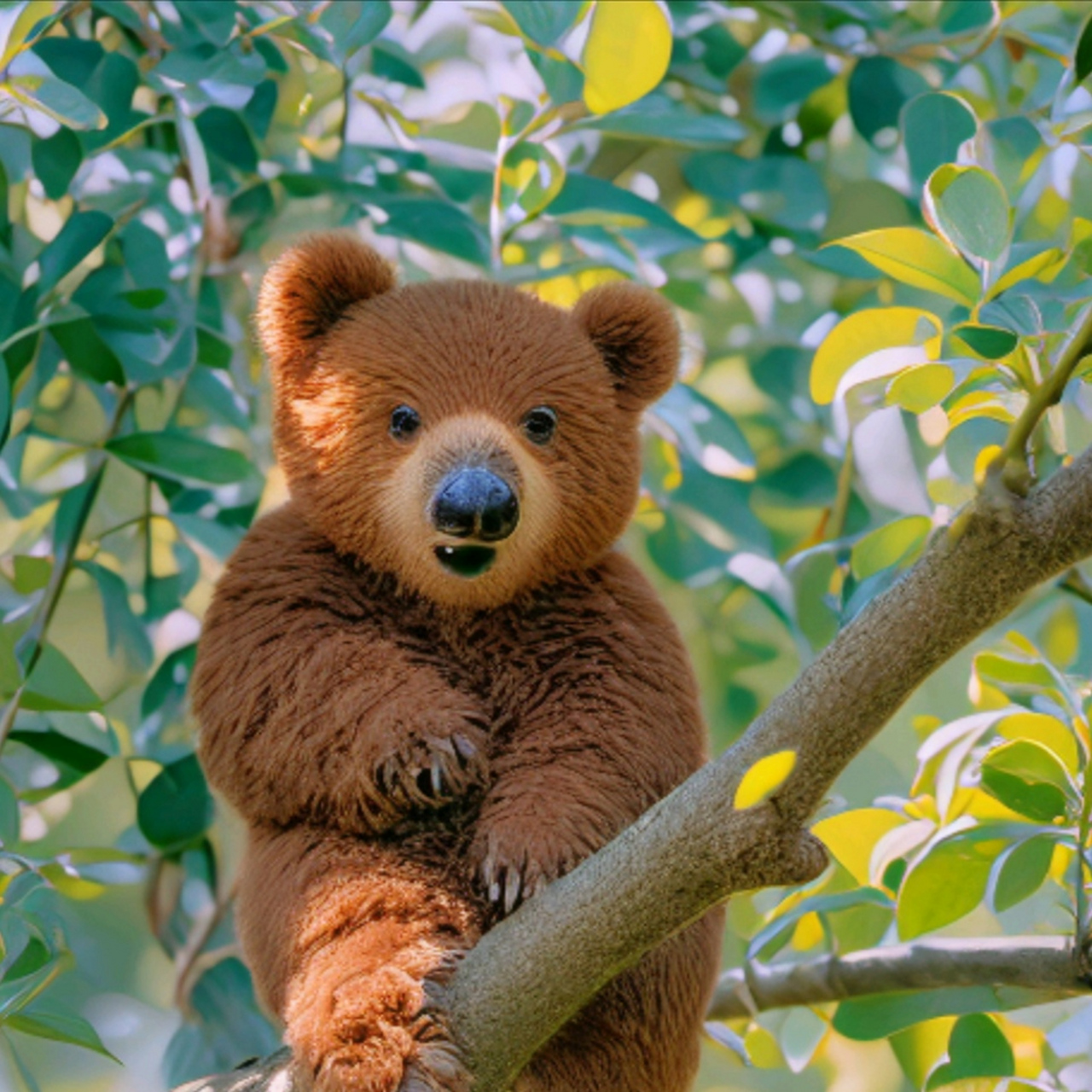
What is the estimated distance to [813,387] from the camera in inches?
59.3

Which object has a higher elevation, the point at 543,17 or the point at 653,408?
the point at 543,17

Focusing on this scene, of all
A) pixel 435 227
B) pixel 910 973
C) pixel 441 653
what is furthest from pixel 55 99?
pixel 910 973

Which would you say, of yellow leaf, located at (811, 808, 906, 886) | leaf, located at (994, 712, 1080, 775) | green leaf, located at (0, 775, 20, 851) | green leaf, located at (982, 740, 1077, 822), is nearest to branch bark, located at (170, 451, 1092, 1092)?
green leaf, located at (982, 740, 1077, 822)

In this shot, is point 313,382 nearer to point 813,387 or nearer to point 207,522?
point 813,387

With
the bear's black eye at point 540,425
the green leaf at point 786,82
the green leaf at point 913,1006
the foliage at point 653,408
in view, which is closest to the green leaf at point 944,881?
the foliage at point 653,408

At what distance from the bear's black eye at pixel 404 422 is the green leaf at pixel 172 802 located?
2.54 ft

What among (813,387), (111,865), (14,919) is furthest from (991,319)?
(111,865)

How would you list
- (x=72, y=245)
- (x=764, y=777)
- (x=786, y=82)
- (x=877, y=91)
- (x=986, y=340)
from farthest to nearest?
(x=786, y=82), (x=877, y=91), (x=72, y=245), (x=986, y=340), (x=764, y=777)

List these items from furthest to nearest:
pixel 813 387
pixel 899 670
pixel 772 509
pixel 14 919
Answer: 1. pixel 772 509
2. pixel 14 919
3. pixel 813 387
4. pixel 899 670

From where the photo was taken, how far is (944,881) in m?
1.66

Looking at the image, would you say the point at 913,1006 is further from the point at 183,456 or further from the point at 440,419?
the point at 183,456

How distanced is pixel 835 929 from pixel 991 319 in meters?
0.88

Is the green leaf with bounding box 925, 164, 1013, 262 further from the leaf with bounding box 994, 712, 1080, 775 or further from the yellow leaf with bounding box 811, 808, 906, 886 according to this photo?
the yellow leaf with bounding box 811, 808, 906, 886

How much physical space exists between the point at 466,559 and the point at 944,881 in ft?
1.94
